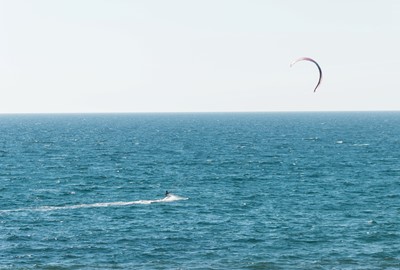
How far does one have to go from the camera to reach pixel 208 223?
81062 millimetres

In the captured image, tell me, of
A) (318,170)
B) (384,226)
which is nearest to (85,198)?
(384,226)

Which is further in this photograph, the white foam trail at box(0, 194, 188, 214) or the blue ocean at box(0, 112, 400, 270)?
the white foam trail at box(0, 194, 188, 214)

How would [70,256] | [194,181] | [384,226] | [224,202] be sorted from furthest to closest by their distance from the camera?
[194,181], [224,202], [384,226], [70,256]

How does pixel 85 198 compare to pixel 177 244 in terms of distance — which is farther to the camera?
pixel 85 198

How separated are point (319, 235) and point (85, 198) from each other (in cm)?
3943

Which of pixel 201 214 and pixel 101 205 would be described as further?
pixel 101 205

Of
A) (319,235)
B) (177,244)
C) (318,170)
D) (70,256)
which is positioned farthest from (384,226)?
(318,170)

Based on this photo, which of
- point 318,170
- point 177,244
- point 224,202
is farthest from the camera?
point 318,170

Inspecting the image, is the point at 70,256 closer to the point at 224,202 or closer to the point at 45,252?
the point at 45,252

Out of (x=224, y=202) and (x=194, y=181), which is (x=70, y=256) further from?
(x=194, y=181)

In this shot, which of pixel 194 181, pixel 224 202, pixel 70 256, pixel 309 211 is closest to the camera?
pixel 70 256

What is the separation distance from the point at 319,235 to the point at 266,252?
355 inches

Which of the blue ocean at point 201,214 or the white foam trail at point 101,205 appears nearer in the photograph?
the blue ocean at point 201,214

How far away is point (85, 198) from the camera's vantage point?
100 metres
